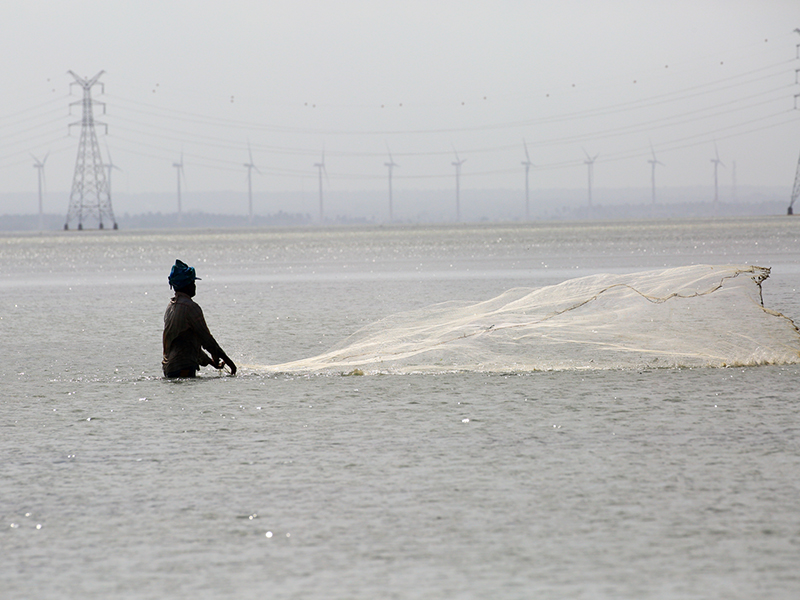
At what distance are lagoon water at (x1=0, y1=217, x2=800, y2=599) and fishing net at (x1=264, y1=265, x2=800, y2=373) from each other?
191mm

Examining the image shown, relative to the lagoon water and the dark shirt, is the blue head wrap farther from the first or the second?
the lagoon water

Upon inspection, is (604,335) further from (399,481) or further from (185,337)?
(399,481)

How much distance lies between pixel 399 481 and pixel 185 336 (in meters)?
5.48

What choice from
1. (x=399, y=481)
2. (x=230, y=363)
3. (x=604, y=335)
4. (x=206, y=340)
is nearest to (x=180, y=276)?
(x=206, y=340)

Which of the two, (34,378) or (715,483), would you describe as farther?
(34,378)


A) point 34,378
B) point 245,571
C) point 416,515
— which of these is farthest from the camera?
point 34,378

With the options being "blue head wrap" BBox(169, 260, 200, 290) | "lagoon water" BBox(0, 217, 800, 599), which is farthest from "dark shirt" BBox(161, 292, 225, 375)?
"lagoon water" BBox(0, 217, 800, 599)

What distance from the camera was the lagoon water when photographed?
4.88 metres

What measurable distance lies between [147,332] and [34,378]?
15.8ft

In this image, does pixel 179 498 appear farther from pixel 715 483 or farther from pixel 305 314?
pixel 305 314

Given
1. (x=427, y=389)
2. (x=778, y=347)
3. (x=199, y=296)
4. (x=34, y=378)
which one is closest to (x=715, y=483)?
(x=427, y=389)

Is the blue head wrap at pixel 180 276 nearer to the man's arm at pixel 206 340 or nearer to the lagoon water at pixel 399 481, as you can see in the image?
the man's arm at pixel 206 340

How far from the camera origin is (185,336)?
11.6m

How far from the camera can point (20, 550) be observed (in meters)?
5.42
